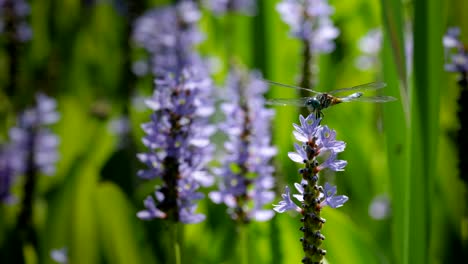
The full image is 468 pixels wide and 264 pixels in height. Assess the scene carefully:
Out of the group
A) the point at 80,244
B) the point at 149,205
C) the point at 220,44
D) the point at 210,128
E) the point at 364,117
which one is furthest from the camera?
the point at 220,44

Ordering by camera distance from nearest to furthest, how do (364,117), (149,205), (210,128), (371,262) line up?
(149,205) → (210,128) → (371,262) → (364,117)

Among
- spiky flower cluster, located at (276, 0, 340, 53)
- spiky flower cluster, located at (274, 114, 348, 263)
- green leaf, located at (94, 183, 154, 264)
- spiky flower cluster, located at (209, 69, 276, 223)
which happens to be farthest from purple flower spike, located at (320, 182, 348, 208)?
spiky flower cluster, located at (276, 0, 340, 53)

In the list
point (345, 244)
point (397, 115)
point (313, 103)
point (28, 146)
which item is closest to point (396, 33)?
point (397, 115)

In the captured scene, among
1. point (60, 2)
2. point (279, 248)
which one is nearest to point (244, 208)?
point (279, 248)

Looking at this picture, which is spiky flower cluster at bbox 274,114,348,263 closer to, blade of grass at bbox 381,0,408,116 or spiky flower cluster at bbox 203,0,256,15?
blade of grass at bbox 381,0,408,116

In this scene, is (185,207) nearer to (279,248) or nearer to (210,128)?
(210,128)

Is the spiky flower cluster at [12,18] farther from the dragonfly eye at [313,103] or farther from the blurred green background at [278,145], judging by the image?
the dragonfly eye at [313,103]
